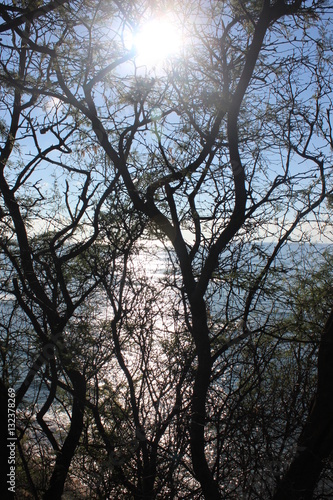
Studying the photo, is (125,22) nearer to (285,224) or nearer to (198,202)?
(198,202)

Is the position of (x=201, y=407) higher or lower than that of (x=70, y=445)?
higher

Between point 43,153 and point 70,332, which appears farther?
point 43,153

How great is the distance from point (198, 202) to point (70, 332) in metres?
2.00

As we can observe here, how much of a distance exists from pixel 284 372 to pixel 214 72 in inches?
129

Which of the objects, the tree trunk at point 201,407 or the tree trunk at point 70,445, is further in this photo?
the tree trunk at point 70,445

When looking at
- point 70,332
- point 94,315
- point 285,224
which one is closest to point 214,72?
point 285,224

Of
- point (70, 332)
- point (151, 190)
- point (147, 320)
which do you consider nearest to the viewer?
point (151, 190)

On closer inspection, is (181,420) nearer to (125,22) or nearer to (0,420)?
(0,420)

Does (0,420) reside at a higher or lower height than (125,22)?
lower

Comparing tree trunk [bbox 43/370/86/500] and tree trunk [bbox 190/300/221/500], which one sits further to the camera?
tree trunk [bbox 43/370/86/500]

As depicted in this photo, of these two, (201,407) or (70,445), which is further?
(70,445)

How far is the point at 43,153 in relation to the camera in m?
4.57

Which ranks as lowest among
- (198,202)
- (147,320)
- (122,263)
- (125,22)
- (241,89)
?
(147,320)

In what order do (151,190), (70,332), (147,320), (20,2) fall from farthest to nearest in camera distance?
1. (70,332)
2. (20,2)
3. (147,320)
4. (151,190)
